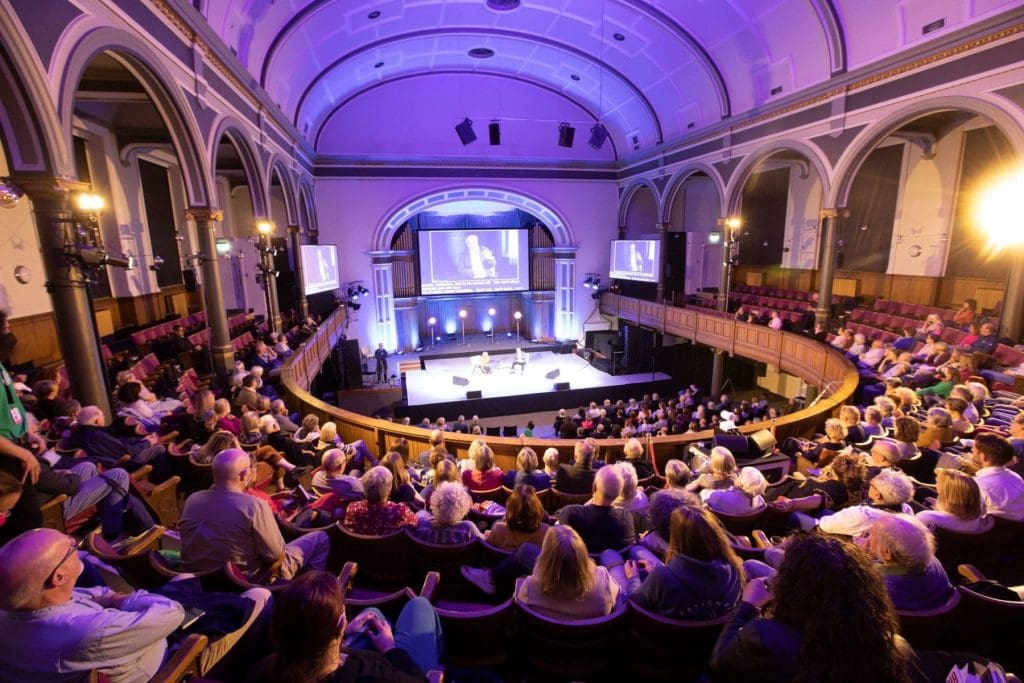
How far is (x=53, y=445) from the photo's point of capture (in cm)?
459

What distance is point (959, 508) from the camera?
311cm

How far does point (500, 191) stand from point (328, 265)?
23.6 ft

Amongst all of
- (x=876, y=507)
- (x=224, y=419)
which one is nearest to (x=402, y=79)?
(x=224, y=419)

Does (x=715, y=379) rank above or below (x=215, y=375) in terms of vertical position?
below

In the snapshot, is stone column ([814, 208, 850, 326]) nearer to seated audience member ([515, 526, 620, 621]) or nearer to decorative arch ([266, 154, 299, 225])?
seated audience member ([515, 526, 620, 621])

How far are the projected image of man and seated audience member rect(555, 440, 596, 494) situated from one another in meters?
16.9

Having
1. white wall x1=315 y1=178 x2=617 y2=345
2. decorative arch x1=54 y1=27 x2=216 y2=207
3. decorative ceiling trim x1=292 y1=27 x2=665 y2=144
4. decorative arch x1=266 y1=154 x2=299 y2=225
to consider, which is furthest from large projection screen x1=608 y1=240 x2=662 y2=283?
decorative arch x1=54 y1=27 x2=216 y2=207

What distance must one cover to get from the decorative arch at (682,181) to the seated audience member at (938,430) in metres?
10.8

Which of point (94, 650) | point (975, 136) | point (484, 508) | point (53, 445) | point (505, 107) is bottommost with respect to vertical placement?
point (484, 508)

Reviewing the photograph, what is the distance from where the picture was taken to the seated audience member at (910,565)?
2.28 meters

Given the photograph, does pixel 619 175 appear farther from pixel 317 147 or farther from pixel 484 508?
pixel 484 508

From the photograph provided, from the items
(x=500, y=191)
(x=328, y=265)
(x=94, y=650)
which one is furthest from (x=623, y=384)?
(x=94, y=650)

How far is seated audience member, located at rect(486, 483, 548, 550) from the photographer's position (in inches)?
119

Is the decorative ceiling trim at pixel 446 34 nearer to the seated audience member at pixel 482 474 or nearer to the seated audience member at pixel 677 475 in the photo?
the seated audience member at pixel 482 474
